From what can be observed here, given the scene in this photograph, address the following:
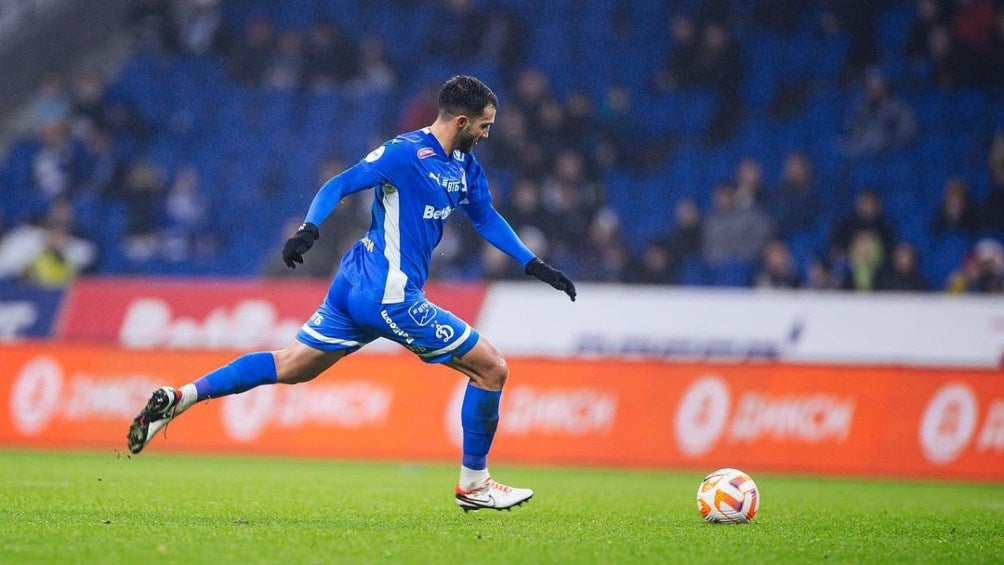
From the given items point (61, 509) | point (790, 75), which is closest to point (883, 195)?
point (790, 75)

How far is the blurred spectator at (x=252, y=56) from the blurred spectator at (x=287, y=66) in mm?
107

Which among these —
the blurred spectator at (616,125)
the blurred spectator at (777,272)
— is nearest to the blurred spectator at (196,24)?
the blurred spectator at (616,125)

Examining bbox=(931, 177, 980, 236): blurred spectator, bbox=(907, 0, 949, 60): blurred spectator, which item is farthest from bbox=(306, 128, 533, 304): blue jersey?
bbox=(907, 0, 949, 60): blurred spectator

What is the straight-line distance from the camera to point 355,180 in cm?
693

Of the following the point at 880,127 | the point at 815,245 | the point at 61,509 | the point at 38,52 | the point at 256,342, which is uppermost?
the point at 38,52

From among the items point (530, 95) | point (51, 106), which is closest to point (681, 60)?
point (530, 95)

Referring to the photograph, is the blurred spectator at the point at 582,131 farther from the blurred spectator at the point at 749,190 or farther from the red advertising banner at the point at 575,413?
the red advertising banner at the point at 575,413

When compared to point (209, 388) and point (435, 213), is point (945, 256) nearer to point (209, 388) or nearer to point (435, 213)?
point (435, 213)

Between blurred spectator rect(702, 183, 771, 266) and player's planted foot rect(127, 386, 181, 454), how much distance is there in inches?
406

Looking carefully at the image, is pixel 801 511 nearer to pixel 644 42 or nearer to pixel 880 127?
pixel 880 127

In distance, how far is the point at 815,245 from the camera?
54.0 ft

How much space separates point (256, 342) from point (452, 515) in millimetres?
9235

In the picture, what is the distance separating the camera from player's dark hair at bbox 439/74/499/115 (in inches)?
282

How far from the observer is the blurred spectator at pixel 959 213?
51.0 ft
